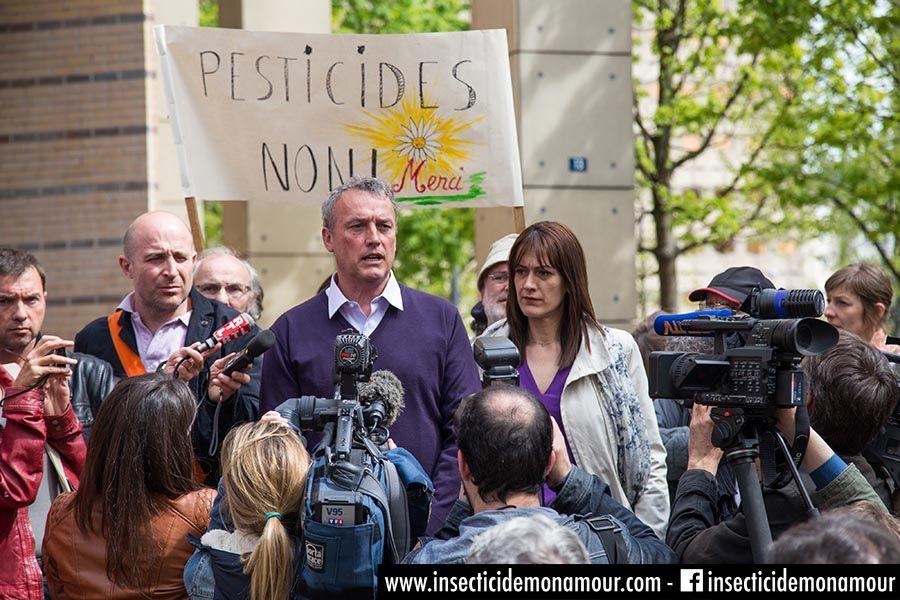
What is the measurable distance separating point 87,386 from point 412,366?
4.59ft

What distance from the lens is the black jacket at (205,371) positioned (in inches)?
192

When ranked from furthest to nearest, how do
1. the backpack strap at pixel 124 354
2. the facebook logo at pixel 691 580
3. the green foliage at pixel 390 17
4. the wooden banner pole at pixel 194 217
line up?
the green foliage at pixel 390 17, the wooden banner pole at pixel 194 217, the backpack strap at pixel 124 354, the facebook logo at pixel 691 580

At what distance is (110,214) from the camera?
1061 centimetres

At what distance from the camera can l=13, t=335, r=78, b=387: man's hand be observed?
4.44 metres

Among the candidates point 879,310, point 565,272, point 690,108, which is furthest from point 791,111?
point 565,272

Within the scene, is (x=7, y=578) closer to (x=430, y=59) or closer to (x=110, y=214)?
(x=430, y=59)

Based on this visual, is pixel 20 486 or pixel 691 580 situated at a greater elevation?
pixel 20 486

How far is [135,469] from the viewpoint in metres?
Result: 4.06

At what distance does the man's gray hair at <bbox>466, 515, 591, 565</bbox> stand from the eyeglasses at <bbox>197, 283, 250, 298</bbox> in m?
3.80

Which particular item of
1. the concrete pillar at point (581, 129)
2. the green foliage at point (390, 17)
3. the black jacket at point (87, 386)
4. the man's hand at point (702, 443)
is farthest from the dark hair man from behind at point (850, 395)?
the green foliage at point (390, 17)

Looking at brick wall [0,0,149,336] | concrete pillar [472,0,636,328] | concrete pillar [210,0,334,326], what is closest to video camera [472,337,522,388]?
concrete pillar [472,0,636,328]

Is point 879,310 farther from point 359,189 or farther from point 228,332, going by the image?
point 228,332

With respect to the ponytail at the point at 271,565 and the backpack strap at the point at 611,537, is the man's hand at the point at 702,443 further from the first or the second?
the ponytail at the point at 271,565

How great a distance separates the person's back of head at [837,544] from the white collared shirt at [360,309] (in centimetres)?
245
